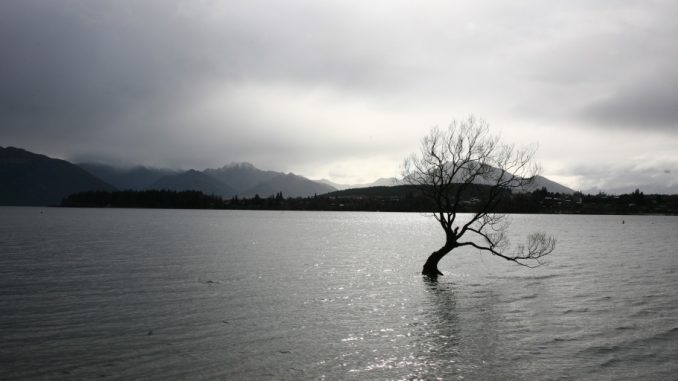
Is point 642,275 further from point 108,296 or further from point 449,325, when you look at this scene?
point 108,296

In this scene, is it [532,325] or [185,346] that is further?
[532,325]

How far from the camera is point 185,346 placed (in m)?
19.7

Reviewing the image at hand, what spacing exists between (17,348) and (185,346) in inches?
264

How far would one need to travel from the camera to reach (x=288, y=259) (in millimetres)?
57688

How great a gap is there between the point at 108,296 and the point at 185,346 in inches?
549

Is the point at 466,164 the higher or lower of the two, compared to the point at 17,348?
higher

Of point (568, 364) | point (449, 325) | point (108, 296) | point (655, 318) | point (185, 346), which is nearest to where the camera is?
point (568, 364)

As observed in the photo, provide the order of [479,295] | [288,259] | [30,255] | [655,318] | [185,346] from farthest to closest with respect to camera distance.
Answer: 1. [288,259]
2. [30,255]
3. [479,295]
4. [655,318]
5. [185,346]

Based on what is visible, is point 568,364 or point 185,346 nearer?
point 568,364

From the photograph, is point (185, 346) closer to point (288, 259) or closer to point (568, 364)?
point (568, 364)

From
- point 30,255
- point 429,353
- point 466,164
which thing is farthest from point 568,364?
point 30,255

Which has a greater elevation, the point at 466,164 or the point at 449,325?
the point at 466,164

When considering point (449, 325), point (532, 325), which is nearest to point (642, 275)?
point (532, 325)

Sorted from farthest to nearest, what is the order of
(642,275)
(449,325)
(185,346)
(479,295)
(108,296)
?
(642,275) → (479,295) → (108,296) → (449,325) → (185,346)
